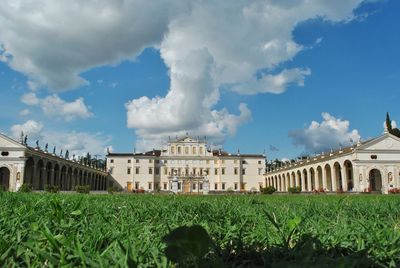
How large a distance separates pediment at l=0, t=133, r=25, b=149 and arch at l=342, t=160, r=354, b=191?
151ft

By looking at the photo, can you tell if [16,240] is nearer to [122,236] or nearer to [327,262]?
[122,236]

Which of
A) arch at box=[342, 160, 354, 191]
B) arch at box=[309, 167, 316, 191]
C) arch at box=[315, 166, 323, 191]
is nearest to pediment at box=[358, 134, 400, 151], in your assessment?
arch at box=[342, 160, 354, 191]

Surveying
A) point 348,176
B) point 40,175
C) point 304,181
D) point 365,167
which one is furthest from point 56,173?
point 365,167

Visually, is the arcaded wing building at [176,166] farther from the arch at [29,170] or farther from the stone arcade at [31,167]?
the arch at [29,170]

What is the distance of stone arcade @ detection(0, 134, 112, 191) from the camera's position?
48.5m

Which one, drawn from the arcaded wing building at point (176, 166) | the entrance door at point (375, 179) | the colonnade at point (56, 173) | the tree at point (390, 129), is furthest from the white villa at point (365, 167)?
the colonnade at point (56, 173)

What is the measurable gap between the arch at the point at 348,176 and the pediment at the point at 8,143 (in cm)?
4593

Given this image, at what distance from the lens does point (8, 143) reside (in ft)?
163

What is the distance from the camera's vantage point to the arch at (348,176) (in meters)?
51.9

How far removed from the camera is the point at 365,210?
3316mm

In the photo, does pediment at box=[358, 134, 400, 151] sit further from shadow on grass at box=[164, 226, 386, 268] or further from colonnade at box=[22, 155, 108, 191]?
shadow on grass at box=[164, 226, 386, 268]

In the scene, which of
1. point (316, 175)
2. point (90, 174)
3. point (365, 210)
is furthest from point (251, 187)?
point (365, 210)

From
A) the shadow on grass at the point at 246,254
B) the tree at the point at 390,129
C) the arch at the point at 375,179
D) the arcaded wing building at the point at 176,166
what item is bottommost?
the shadow on grass at the point at 246,254

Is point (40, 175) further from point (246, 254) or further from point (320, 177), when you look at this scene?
point (246, 254)
